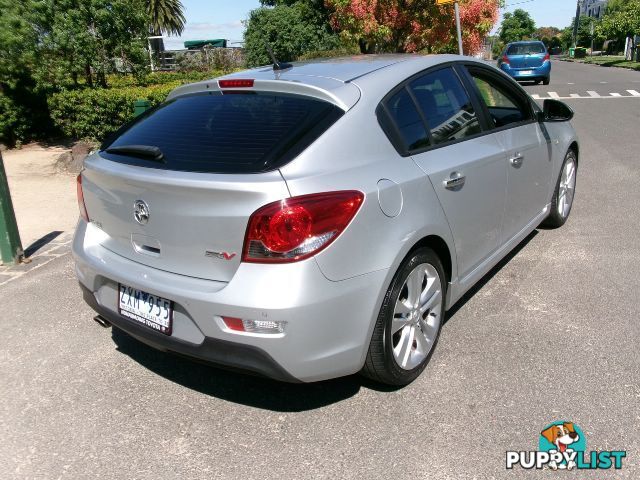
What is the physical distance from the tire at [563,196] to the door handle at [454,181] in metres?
2.16

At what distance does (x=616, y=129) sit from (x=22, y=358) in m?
10.9

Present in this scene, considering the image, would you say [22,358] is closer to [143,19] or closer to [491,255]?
[491,255]

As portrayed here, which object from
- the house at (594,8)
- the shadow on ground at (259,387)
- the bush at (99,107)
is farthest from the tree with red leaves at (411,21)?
the house at (594,8)

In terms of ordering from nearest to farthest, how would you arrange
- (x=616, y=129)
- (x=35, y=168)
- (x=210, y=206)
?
(x=210, y=206) < (x=35, y=168) < (x=616, y=129)

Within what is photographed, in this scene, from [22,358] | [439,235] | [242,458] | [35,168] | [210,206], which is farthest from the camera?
[35,168]

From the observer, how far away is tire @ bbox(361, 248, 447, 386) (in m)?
2.71

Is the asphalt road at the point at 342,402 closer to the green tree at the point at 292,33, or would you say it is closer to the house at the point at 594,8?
the green tree at the point at 292,33

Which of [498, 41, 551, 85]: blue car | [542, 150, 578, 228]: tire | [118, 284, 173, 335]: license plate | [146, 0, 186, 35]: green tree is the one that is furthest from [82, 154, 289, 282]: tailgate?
[146, 0, 186, 35]: green tree

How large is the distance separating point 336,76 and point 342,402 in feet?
5.55

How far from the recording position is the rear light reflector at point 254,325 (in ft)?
7.68

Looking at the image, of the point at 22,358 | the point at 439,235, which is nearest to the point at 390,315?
the point at 439,235

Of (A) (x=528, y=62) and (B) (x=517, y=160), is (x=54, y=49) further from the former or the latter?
(A) (x=528, y=62)

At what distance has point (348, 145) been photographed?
2621 millimetres

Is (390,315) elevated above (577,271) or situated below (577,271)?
above
